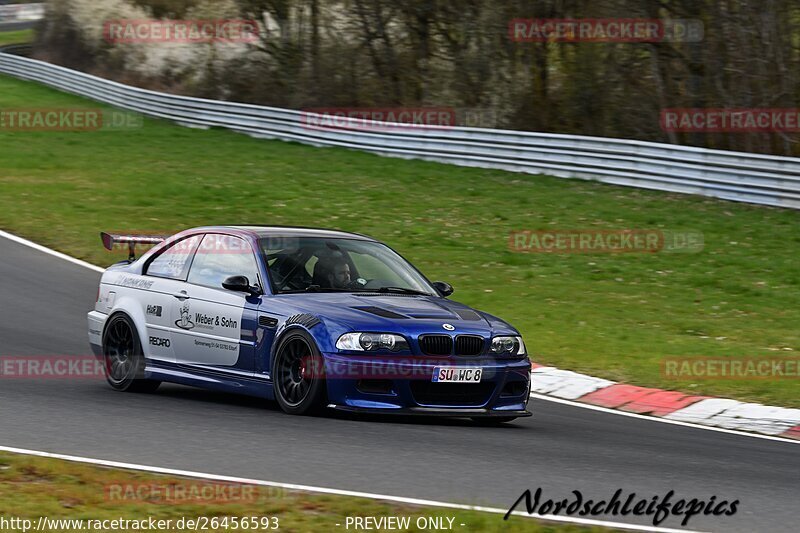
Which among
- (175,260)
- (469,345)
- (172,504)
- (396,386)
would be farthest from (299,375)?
(172,504)

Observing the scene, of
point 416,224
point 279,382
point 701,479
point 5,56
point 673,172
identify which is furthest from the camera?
point 5,56

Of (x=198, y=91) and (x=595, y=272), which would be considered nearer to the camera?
(x=595, y=272)

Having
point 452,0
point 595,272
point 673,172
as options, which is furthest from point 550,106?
point 595,272

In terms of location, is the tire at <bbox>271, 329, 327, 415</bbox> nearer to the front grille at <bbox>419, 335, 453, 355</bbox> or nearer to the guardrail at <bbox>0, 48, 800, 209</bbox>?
the front grille at <bbox>419, 335, 453, 355</bbox>

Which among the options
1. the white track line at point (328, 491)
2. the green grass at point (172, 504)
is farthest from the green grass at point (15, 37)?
the green grass at point (172, 504)

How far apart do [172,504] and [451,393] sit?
3.22 meters

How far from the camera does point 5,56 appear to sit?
46.1m

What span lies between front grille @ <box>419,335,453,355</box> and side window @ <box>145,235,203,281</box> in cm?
244

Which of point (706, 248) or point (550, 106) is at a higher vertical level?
point (550, 106)

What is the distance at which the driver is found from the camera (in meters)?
9.57

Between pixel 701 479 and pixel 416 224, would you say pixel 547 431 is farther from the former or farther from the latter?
pixel 416 224

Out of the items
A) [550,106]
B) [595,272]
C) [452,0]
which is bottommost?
[595,272]

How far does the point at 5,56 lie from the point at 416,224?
3007 centimetres

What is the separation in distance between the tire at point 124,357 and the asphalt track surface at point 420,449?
0.20 m
